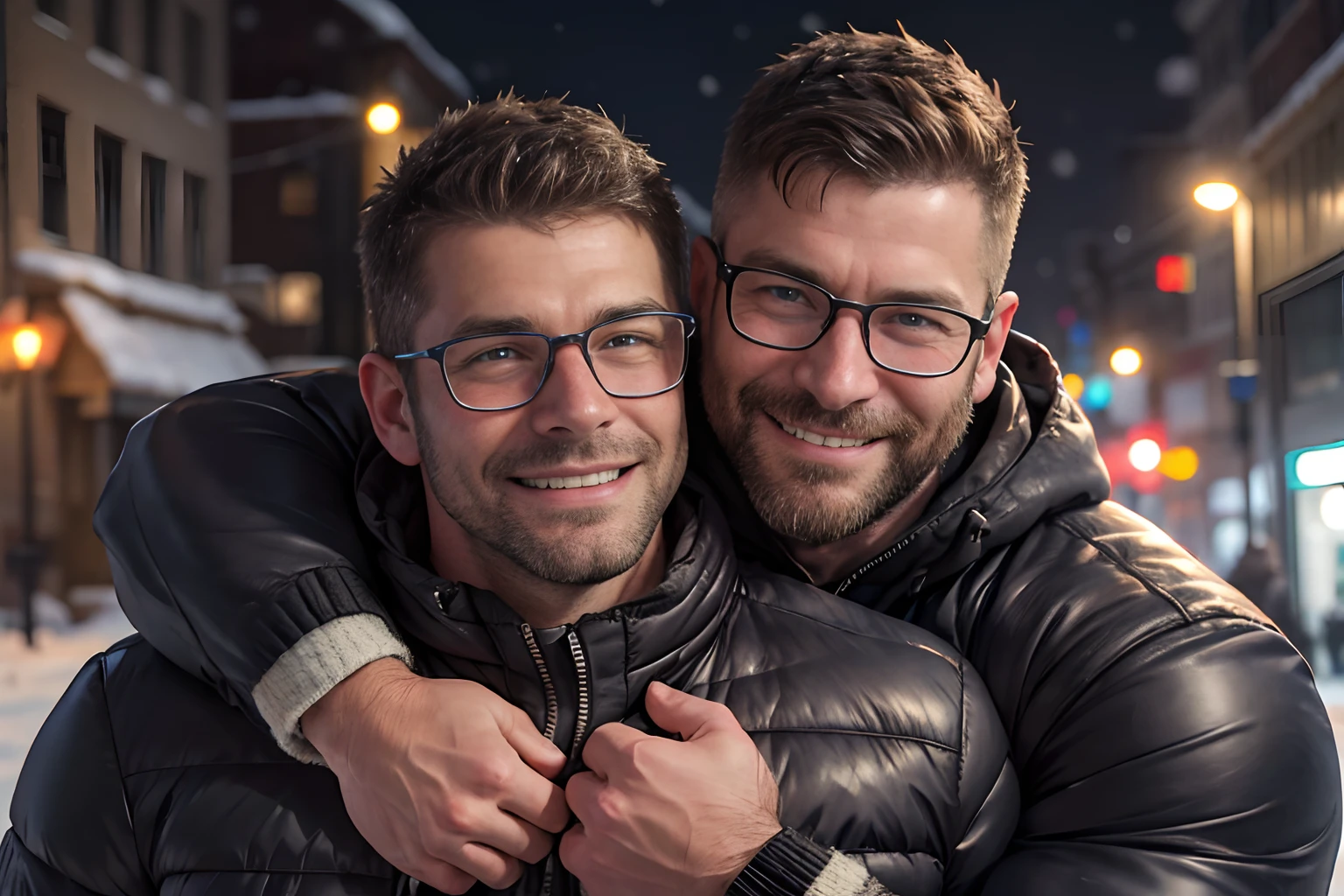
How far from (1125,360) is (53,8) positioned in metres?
3.65

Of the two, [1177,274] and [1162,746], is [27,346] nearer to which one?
[1162,746]

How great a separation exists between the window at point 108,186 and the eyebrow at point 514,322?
1705 mm

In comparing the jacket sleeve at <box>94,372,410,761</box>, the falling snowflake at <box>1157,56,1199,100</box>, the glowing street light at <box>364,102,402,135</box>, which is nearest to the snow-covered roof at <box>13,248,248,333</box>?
the glowing street light at <box>364,102,402,135</box>

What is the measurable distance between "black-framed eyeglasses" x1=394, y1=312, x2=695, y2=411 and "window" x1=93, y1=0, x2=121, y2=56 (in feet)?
9.16

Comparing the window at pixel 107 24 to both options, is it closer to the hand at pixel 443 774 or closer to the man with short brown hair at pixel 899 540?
the man with short brown hair at pixel 899 540

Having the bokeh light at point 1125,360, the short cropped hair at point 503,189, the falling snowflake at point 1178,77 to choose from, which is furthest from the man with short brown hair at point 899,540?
the falling snowflake at point 1178,77

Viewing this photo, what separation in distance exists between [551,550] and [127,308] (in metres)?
3.08

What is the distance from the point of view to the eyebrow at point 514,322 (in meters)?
1.27

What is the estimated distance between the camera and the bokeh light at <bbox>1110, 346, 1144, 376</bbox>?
12.2ft

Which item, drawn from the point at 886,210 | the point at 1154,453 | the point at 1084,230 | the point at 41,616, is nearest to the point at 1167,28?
the point at 1084,230

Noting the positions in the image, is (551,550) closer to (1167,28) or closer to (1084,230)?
(1084,230)

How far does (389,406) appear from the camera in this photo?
1449 millimetres

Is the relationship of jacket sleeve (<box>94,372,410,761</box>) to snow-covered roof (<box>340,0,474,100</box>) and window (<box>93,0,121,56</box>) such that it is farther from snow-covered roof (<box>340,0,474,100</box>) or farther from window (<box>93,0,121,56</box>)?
window (<box>93,0,121,56</box>)

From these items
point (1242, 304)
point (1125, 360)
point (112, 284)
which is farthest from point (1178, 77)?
point (112, 284)
